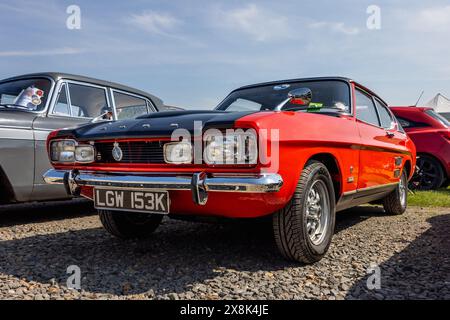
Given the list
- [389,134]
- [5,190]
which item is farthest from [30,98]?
[389,134]

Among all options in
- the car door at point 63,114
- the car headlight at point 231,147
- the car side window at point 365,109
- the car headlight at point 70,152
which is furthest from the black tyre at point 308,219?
the car door at point 63,114

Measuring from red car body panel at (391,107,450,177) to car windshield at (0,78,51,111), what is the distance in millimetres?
5831

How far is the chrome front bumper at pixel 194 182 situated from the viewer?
2.31 m

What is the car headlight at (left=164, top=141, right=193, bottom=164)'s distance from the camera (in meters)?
2.52

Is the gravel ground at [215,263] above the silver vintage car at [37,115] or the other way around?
the other way around

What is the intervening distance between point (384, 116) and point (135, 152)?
3274 millimetres

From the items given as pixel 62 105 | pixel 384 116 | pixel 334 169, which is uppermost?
pixel 62 105

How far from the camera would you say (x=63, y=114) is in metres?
4.68

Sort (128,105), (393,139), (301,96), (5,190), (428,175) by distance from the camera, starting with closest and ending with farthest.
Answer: (301,96) < (5,190) < (393,139) < (128,105) < (428,175)

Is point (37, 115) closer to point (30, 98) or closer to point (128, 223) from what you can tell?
point (30, 98)

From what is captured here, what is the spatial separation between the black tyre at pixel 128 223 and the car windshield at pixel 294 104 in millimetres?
1332
